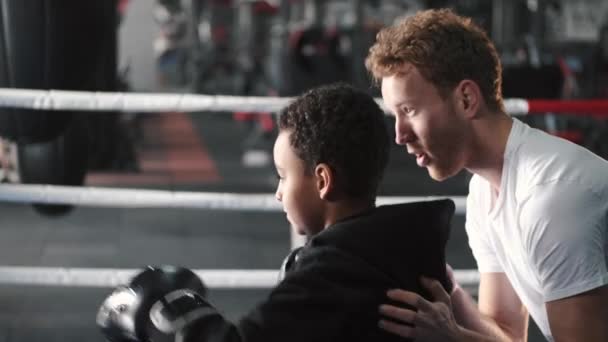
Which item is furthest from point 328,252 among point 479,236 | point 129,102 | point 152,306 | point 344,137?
point 129,102

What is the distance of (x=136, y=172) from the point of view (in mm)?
6090

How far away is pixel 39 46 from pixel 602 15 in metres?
8.18

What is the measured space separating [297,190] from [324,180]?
5cm

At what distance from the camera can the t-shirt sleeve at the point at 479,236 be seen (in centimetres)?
160

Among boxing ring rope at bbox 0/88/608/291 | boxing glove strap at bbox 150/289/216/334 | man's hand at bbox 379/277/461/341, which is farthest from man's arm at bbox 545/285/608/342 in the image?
boxing ring rope at bbox 0/88/608/291

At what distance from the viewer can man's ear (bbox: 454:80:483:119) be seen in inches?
56.0

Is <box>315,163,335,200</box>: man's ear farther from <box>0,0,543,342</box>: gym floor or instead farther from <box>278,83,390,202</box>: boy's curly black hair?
<box>0,0,543,342</box>: gym floor

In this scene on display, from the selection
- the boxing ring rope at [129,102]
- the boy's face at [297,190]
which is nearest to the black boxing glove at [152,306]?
the boy's face at [297,190]

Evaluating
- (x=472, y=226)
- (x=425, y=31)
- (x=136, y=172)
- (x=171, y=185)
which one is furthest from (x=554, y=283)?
(x=136, y=172)

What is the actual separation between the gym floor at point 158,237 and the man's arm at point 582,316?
4.93 ft

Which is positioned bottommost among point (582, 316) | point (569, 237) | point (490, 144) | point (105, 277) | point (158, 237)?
point (158, 237)

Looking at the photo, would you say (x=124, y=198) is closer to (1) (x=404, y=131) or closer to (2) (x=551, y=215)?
(1) (x=404, y=131)

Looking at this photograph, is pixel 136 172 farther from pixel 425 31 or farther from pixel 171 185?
pixel 425 31

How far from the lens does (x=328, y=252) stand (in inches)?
47.6
